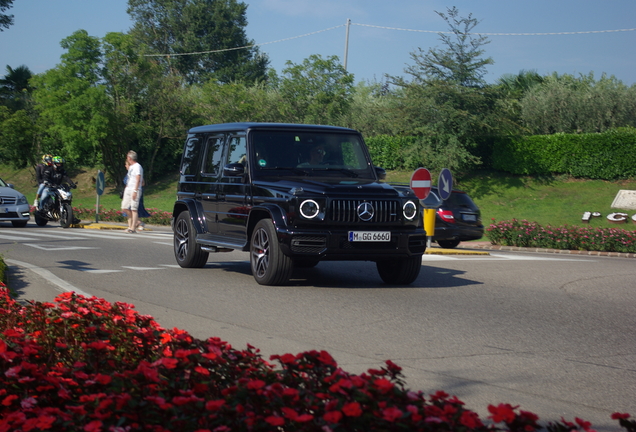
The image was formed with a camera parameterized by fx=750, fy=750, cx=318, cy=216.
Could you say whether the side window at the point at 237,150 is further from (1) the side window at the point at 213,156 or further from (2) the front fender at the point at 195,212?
(2) the front fender at the point at 195,212

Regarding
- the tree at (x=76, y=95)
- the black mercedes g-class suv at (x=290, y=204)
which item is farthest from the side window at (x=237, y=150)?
the tree at (x=76, y=95)

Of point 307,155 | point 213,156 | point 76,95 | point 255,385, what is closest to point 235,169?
point 307,155

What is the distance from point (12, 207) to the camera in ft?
69.3

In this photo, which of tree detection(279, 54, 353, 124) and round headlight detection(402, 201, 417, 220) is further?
tree detection(279, 54, 353, 124)

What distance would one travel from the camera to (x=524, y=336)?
260 inches

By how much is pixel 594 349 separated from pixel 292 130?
541 cm

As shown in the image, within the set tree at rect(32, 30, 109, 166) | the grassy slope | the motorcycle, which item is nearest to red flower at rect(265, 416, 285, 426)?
the motorcycle

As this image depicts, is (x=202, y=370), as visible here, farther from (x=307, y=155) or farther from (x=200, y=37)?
(x=200, y=37)

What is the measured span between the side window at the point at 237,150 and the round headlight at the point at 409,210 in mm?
2284

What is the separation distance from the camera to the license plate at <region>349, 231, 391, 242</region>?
877 centimetres

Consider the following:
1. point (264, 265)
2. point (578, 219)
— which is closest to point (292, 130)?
point (264, 265)

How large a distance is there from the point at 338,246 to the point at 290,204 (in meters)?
0.74

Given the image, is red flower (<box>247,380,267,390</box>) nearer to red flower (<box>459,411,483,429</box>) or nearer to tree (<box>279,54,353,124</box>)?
red flower (<box>459,411,483,429</box>)

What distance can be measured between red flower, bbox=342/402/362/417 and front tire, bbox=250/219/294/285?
623 centimetres
